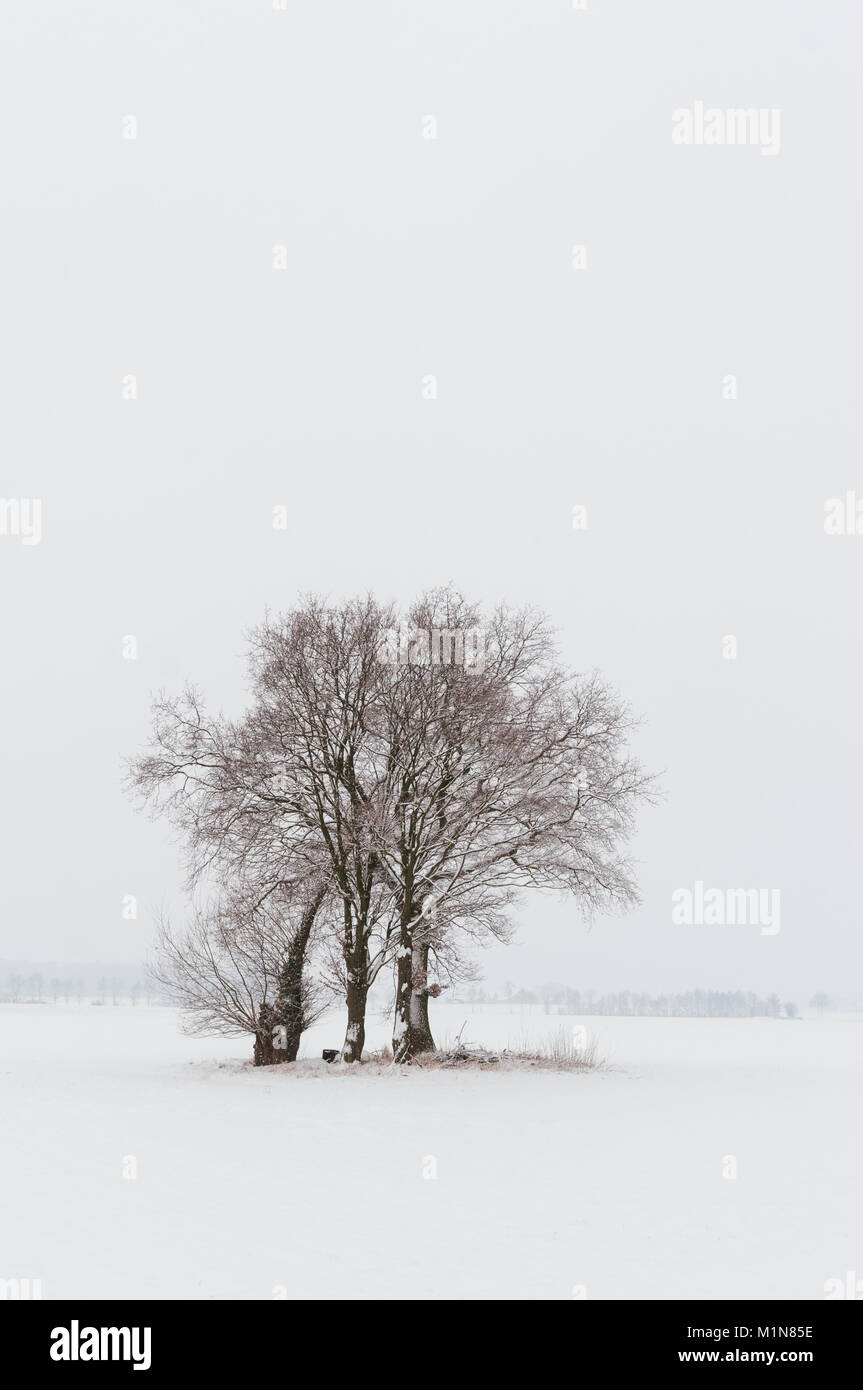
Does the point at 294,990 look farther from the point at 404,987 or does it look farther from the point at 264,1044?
the point at 404,987

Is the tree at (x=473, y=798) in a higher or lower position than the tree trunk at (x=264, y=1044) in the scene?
higher

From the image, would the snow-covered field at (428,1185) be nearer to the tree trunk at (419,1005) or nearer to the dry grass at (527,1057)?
the dry grass at (527,1057)

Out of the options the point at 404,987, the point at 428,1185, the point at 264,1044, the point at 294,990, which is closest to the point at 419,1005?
the point at 404,987

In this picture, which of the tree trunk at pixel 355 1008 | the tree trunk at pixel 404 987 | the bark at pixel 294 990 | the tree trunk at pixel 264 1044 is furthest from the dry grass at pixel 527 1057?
the tree trunk at pixel 264 1044

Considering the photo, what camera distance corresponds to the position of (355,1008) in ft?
98.1

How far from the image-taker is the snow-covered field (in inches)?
398

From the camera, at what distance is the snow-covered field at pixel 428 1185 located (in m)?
10.1

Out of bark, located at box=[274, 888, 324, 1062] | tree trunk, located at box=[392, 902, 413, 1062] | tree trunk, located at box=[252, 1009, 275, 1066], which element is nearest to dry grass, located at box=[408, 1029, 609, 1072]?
tree trunk, located at box=[392, 902, 413, 1062]

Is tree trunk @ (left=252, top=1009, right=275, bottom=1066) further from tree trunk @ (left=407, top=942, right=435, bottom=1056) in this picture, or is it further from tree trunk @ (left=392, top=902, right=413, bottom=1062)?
tree trunk @ (left=407, top=942, right=435, bottom=1056)

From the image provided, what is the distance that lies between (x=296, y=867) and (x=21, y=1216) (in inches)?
697

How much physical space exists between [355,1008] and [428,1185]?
1629 cm

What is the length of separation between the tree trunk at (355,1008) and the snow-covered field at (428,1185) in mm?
2539

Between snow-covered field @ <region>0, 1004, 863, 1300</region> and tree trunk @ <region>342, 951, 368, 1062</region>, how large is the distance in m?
2.54
